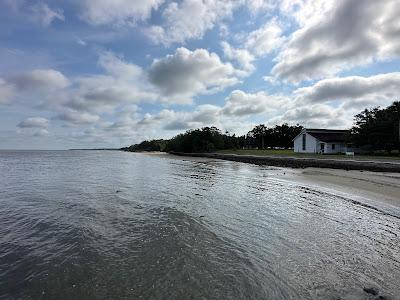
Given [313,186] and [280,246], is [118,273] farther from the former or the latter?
[313,186]

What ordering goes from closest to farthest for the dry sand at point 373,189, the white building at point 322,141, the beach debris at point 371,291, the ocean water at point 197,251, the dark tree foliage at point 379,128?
the beach debris at point 371,291 → the ocean water at point 197,251 → the dry sand at point 373,189 → the dark tree foliage at point 379,128 → the white building at point 322,141

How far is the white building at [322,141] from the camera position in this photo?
60969mm

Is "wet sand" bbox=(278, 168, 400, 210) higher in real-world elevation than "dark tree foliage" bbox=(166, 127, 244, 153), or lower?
lower

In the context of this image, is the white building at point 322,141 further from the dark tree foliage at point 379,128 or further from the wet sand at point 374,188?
the wet sand at point 374,188

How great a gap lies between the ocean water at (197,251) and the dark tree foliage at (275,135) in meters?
101

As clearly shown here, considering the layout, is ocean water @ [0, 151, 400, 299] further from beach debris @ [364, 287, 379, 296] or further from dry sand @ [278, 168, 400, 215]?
dry sand @ [278, 168, 400, 215]

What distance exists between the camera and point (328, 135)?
213 feet

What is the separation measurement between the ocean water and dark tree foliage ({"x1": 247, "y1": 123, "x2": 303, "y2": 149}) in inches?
3991

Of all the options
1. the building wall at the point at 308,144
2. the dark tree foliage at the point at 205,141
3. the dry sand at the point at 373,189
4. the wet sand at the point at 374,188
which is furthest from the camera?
the dark tree foliage at the point at 205,141

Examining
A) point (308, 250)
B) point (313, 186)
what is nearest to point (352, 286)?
point (308, 250)

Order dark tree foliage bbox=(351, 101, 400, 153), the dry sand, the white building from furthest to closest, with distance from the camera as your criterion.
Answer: the white building < dark tree foliage bbox=(351, 101, 400, 153) < the dry sand

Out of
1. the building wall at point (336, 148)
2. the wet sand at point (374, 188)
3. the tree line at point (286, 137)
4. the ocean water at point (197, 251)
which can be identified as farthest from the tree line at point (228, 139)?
the ocean water at point (197, 251)

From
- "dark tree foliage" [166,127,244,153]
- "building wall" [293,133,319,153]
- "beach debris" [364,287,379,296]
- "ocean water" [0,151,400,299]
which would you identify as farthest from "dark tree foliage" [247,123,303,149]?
"beach debris" [364,287,379,296]

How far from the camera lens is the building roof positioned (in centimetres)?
6137
